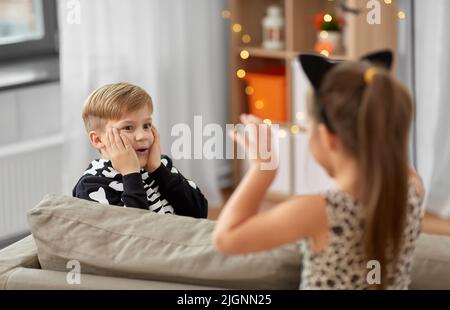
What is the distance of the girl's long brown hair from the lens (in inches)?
52.6

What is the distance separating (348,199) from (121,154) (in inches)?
27.2

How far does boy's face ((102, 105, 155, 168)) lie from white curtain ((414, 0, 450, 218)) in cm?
207

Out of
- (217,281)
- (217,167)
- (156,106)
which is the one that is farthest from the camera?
(217,167)

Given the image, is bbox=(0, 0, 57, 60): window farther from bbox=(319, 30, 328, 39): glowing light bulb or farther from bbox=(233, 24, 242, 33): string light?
bbox=(319, 30, 328, 39): glowing light bulb

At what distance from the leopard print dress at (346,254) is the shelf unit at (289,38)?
2449 millimetres

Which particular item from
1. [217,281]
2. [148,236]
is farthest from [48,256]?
[217,281]

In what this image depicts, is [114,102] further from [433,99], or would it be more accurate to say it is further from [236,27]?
[236,27]

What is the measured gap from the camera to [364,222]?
1396mm

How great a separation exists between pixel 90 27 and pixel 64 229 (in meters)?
2.25

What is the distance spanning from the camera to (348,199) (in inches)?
55.0

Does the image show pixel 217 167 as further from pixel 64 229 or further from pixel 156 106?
pixel 64 229

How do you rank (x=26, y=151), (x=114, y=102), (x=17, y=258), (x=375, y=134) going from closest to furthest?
(x=375, y=134), (x=17, y=258), (x=114, y=102), (x=26, y=151)

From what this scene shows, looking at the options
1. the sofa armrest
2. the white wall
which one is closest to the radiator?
the white wall

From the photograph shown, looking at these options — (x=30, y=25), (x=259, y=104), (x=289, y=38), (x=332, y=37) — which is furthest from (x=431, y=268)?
(x=30, y=25)
